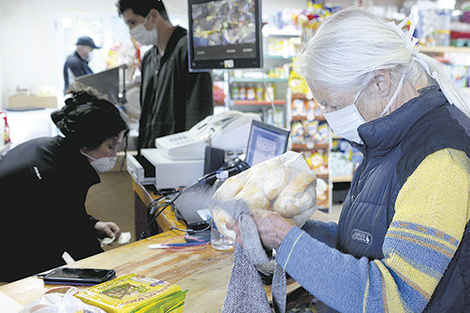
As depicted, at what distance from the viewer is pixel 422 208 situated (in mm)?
887

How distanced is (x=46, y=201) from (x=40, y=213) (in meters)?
0.06

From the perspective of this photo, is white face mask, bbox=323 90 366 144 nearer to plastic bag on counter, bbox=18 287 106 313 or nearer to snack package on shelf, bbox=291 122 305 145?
plastic bag on counter, bbox=18 287 106 313

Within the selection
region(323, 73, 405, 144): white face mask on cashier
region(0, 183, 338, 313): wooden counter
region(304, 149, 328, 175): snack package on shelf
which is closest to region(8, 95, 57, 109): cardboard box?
region(0, 183, 338, 313): wooden counter

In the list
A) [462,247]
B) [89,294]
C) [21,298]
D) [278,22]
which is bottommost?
[21,298]

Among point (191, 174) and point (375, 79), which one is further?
point (191, 174)

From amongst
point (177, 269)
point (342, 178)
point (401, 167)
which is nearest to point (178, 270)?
point (177, 269)

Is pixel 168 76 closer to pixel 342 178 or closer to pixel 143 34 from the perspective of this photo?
pixel 143 34

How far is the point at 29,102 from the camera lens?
407cm

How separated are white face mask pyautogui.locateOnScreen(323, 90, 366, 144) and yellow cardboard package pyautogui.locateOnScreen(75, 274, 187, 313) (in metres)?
0.61

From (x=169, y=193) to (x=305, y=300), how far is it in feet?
3.67

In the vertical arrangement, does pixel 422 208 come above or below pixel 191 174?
above

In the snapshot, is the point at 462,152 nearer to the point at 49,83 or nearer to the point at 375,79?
the point at 375,79

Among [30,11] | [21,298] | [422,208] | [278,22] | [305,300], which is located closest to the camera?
[422,208]

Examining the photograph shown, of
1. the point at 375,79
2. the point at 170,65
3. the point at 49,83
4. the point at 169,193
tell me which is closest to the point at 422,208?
the point at 375,79
